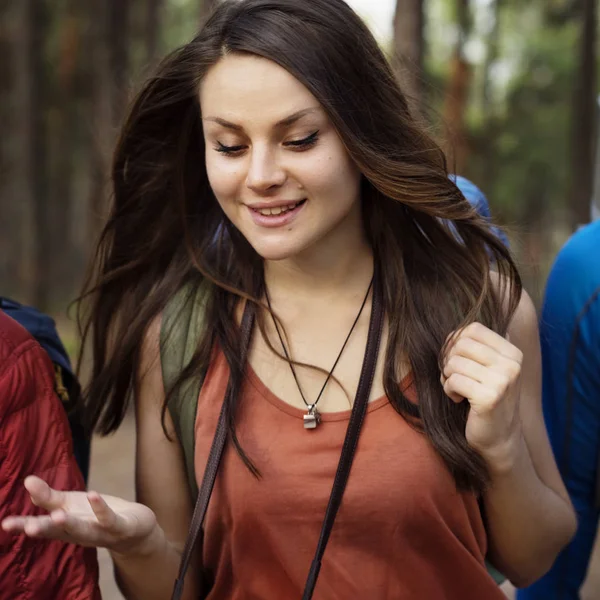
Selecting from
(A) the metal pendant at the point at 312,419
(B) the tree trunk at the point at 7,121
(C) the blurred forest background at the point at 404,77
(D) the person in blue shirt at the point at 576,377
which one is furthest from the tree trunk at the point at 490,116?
(A) the metal pendant at the point at 312,419

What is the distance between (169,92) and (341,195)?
0.66 m

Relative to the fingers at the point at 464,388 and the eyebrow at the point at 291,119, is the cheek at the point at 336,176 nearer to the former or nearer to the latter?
the eyebrow at the point at 291,119

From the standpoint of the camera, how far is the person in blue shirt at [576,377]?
9.73 ft

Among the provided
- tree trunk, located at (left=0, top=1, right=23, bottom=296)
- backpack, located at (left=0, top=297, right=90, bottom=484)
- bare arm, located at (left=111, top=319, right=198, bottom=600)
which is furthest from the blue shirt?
tree trunk, located at (left=0, top=1, right=23, bottom=296)

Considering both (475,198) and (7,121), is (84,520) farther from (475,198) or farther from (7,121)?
(7,121)

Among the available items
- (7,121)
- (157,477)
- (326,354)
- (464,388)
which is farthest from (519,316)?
(7,121)

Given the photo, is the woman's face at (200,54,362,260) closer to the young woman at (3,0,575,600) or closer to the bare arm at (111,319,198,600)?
the young woman at (3,0,575,600)

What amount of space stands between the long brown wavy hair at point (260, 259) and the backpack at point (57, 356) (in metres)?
0.08

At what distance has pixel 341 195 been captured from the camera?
242 centimetres

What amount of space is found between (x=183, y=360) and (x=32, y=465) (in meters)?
0.52

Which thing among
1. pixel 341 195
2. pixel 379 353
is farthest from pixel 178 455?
pixel 341 195

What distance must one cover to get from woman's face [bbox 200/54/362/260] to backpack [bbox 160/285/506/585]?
0.35 metres

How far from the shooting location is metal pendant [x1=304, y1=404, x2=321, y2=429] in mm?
2416

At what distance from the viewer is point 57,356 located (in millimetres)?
2520
